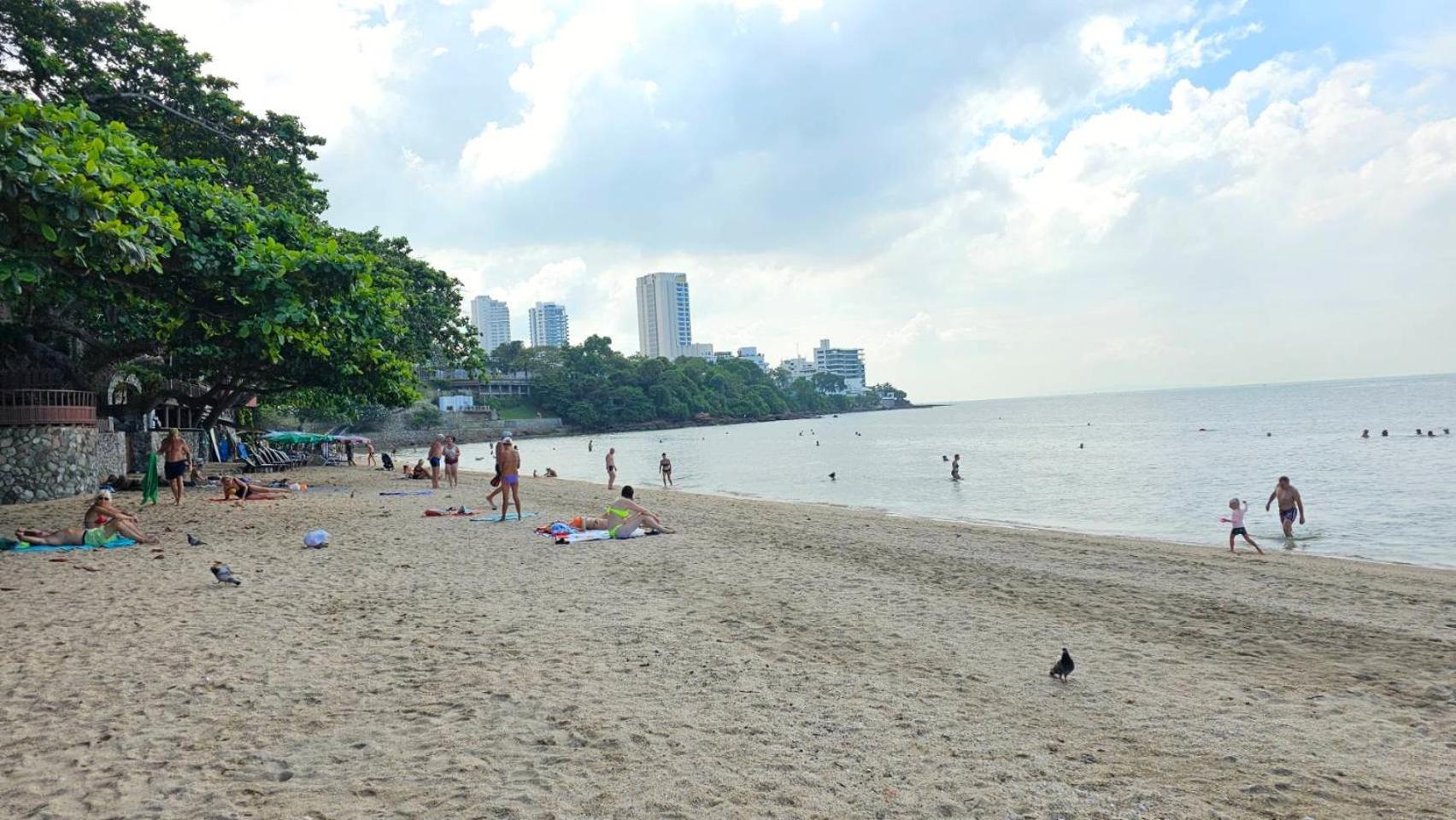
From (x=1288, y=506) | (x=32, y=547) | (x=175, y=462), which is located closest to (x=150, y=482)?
(x=175, y=462)

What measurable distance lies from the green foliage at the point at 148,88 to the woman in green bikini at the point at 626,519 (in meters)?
10.1

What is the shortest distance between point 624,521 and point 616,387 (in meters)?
101

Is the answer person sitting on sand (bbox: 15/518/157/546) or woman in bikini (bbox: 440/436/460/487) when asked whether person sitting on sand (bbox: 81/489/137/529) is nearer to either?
person sitting on sand (bbox: 15/518/157/546)

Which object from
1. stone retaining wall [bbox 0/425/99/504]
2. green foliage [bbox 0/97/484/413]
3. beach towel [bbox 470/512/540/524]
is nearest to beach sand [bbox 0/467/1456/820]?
green foliage [bbox 0/97/484/413]

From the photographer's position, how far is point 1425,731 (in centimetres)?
493

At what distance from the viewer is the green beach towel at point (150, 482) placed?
15.8 meters

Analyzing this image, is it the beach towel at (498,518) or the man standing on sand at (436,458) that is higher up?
the man standing on sand at (436,458)

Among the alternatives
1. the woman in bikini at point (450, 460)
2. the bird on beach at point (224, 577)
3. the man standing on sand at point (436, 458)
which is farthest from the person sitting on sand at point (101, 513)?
the woman in bikini at point (450, 460)

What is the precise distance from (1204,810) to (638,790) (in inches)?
106

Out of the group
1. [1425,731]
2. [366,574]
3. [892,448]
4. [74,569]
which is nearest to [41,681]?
[366,574]

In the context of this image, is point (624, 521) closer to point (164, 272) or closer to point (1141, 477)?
point (164, 272)

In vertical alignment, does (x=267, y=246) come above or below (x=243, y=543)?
above

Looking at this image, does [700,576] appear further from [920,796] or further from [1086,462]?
[1086,462]

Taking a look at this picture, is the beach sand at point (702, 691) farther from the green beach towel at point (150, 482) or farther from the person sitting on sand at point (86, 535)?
the green beach towel at point (150, 482)
